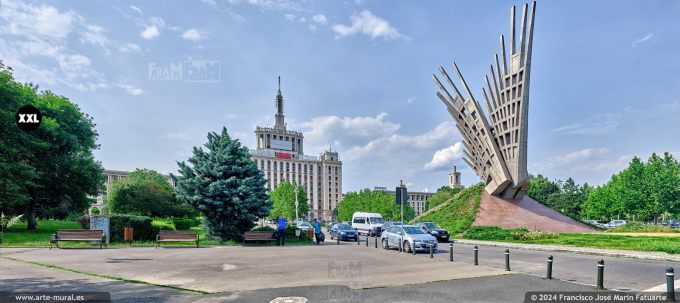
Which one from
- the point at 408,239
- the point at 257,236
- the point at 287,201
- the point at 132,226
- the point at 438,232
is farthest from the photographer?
the point at 287,201

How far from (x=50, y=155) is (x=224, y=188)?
2112 centimetres

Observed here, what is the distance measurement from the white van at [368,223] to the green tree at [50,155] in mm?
24848

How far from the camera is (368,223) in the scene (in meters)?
40.0

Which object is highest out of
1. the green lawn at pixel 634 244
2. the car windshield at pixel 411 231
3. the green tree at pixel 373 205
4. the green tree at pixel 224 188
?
the green tree at pixel 224 188

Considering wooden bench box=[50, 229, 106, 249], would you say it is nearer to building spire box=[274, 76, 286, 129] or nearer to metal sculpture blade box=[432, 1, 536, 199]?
metal sculpture blade box=[432, 1, 536, 199]

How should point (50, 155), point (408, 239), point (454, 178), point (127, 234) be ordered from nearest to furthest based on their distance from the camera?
1. point (408, 239)
2. point (127, 234)
3. point (50, 155)
4. point (454, 178)

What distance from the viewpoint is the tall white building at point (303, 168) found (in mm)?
167375

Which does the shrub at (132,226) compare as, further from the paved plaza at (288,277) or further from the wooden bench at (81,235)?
the paved plaza at (288,277)

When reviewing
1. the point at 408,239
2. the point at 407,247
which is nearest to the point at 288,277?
the point at 408,239

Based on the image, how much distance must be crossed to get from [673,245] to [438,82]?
30560 millimetres

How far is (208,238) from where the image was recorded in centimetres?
2578

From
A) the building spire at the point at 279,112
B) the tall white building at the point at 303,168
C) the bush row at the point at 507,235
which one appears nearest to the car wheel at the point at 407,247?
the bush row at the point at 507,235

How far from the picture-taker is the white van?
126ft

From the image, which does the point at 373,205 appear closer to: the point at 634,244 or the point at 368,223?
the point at 368,223
